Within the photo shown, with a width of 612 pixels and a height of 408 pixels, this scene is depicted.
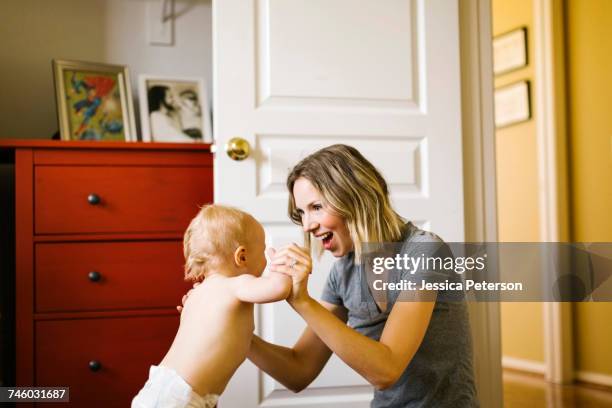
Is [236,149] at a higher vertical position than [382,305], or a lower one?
higher

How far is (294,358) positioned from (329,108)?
0.97m

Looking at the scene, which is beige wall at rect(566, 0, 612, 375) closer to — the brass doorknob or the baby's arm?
the brass doorknob

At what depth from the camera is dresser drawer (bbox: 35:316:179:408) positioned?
2.19 metres

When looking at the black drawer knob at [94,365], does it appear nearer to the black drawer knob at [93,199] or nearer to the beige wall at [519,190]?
the black drawer knob at [93,199]

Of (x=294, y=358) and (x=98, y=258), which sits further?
(x=98, y=258)

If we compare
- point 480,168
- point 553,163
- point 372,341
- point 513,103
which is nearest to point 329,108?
point 480,168

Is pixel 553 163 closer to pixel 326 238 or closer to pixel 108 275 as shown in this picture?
pixel 108 275

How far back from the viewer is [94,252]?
7.41 ft

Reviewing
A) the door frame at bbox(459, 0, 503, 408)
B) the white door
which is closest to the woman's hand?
the white door

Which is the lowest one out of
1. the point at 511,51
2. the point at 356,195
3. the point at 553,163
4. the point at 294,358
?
the point at 294,358

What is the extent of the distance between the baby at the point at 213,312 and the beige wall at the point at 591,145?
2.49 metres

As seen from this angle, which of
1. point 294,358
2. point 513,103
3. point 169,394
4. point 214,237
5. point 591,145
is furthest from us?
point 513,103

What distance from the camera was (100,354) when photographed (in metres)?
2.23

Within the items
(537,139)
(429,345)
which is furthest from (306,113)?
(537,139)
